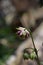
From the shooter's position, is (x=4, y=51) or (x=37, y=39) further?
(x=4, y=51)

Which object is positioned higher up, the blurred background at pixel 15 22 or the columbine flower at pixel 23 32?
the blurred background at pixel 15 22

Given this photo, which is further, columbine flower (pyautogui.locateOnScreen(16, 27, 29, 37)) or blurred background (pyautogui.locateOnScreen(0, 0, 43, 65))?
blurred background (pyautogui.locateOnScreen(0, 0, 43, 65))

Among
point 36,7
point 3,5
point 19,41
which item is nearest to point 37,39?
point 19,41

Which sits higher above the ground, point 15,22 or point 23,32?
point 15,22

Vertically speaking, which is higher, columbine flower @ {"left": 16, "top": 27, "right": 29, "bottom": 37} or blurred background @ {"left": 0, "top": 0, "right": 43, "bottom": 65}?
blurred background @ {"left": 0, "top": 0, "right": 43, "bottom": 65}

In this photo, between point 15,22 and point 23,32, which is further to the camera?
point 15,22

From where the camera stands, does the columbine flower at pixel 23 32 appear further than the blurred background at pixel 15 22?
No

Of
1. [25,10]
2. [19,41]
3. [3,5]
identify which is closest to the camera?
[19,41]

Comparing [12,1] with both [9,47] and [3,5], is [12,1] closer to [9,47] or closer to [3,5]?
[3,5]
